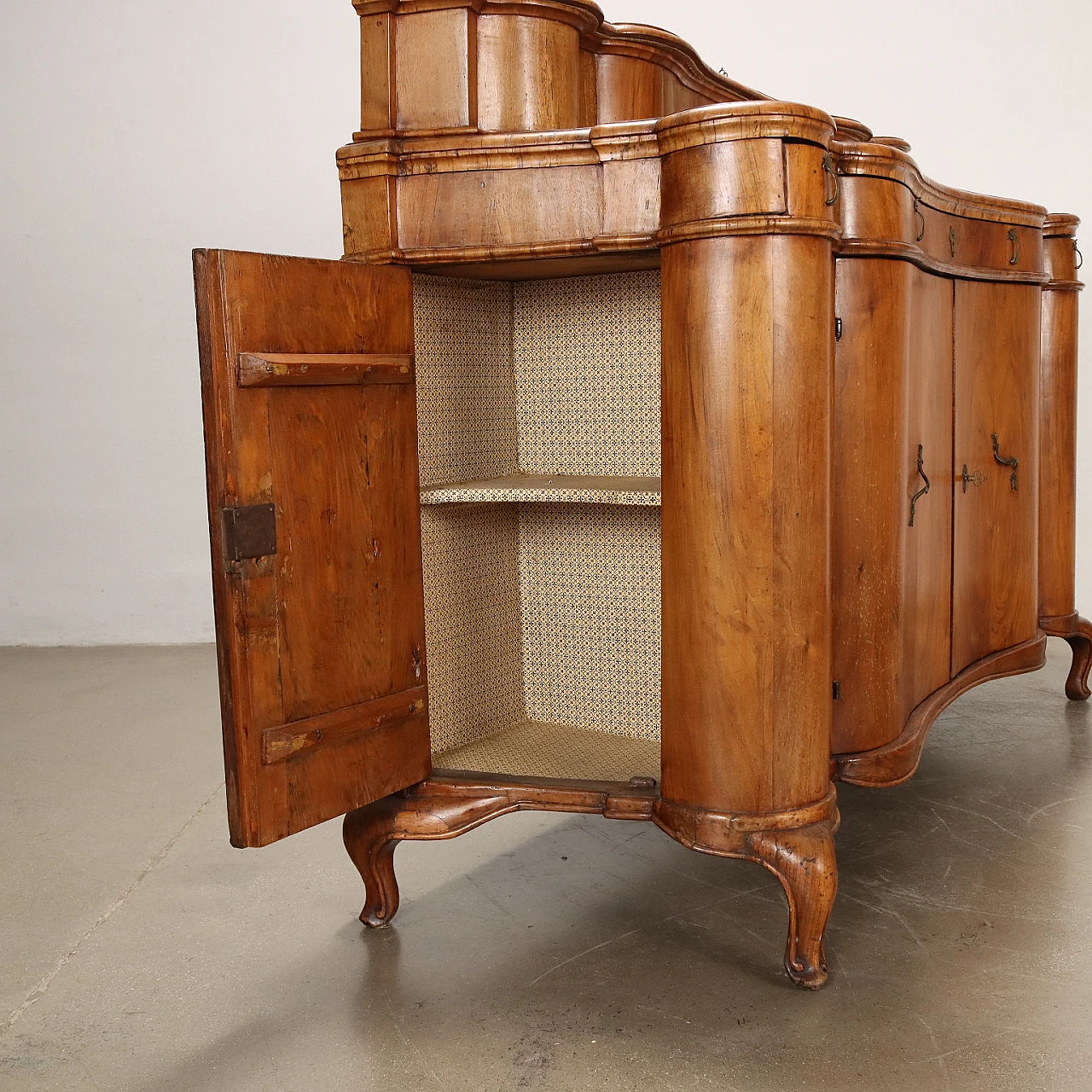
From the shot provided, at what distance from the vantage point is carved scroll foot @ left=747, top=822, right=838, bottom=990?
2221mm

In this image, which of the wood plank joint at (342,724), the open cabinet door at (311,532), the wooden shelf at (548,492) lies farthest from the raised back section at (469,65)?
→ the wood plank joint at (342,724)

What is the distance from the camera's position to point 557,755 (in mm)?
2711

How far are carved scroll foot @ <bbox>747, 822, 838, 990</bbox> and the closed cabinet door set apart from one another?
1.25 meters

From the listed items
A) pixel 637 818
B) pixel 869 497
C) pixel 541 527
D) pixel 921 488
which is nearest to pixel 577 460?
pixel 541 527

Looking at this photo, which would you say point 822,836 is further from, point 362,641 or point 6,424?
point 6,424

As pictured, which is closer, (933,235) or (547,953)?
(547,953)

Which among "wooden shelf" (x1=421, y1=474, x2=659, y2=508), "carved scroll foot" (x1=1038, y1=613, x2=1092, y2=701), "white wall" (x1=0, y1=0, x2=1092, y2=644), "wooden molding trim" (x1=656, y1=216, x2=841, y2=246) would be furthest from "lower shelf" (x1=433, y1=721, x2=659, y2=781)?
"white wall" (x1=0, y1=0, x2=1092, y2=644)

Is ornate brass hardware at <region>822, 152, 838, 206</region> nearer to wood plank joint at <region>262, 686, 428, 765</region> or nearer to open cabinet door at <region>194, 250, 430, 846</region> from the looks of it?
open cabinet door at <region>194, 250, 430, 846</region>

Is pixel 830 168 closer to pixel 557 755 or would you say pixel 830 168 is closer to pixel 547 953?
pixel 557 755

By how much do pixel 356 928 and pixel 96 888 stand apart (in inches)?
28.8

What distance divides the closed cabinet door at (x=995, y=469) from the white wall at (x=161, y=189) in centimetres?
183

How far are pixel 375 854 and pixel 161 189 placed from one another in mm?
4098

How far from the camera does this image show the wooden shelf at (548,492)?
2383 millimetres

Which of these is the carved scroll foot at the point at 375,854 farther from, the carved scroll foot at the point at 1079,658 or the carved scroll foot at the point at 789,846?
the carved scroll foot at the point at 1079,658
